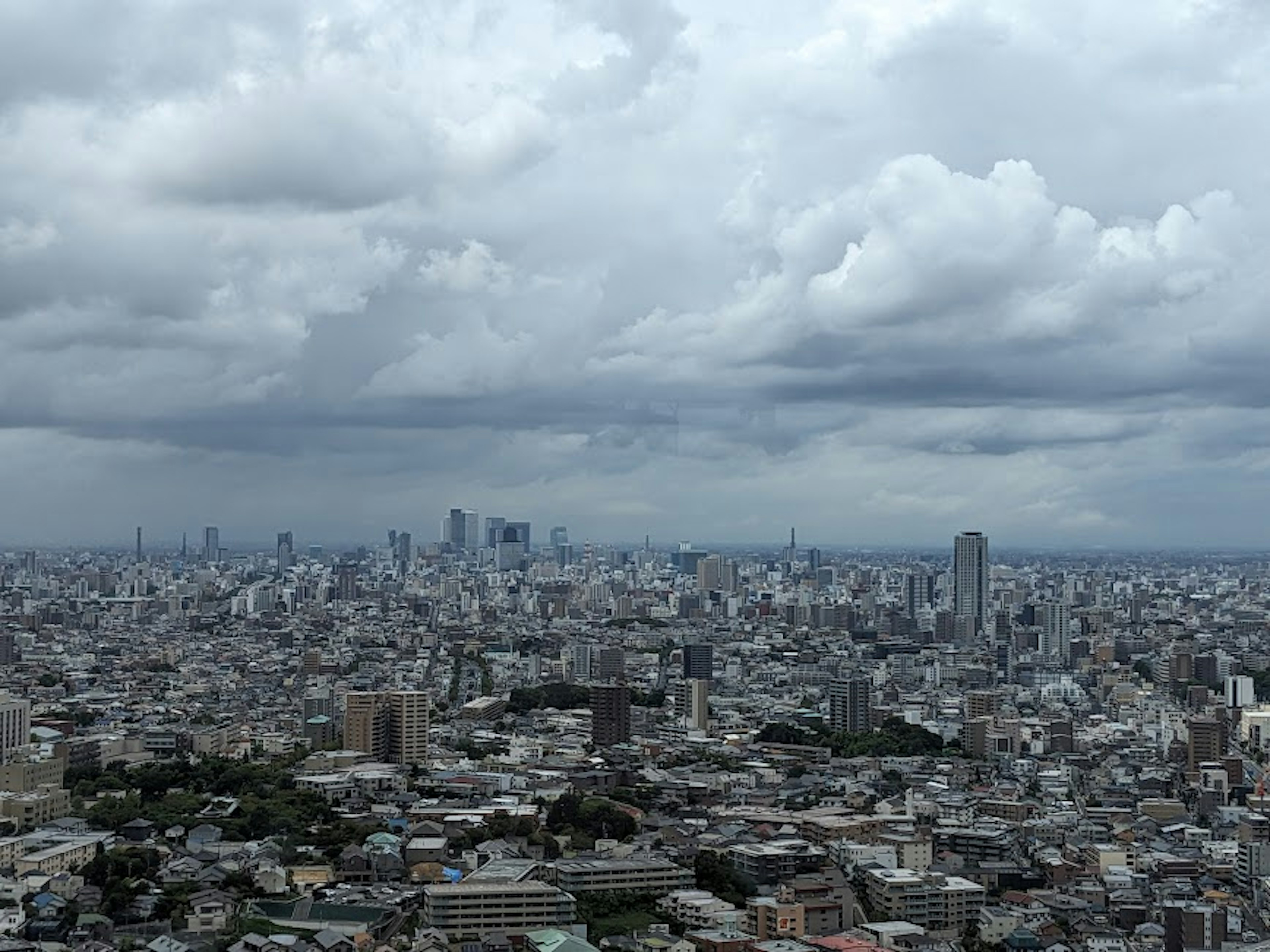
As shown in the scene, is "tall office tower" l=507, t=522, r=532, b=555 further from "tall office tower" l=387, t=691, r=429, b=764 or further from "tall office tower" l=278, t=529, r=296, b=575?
"tall office tower" l=387, t=691, r=429, b=764

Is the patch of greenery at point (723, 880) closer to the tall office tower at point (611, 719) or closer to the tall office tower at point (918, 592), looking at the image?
the tall office tower at point (611, 719)

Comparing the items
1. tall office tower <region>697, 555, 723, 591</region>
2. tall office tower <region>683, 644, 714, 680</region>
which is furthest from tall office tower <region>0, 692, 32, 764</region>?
tall office tower <region>697, 555, 723, 591</region>

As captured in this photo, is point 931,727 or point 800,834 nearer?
point 800,834

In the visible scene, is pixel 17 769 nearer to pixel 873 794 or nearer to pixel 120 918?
pixel 120 918

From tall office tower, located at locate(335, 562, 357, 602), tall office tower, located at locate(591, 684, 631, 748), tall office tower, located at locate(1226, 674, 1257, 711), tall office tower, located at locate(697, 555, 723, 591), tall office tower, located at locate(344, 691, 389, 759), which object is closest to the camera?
tall office tower, located at locate(344, 691, 389, 759)

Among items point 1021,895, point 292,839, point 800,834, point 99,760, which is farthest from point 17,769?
point 1021,895

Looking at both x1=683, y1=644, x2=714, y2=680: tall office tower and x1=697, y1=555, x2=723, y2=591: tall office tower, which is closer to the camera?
x1=683, y1=644, x2=714, y2=680: tall office tower

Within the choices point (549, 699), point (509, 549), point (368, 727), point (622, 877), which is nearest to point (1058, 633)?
point (549, 699)
